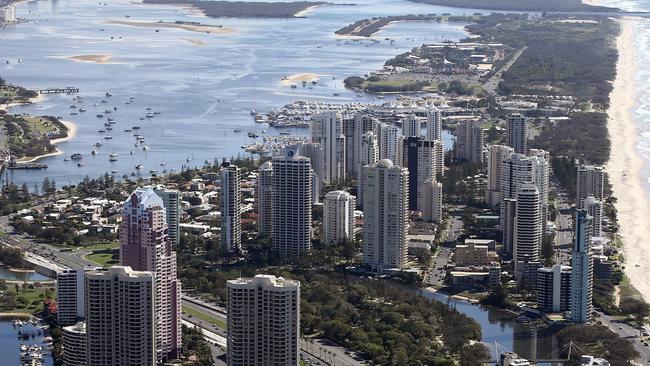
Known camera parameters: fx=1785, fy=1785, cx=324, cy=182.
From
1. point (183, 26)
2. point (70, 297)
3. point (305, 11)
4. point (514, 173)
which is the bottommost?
point (70, 297)

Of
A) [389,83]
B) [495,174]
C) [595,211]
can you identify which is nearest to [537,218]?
[595,211]

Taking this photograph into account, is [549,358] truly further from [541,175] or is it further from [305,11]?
[305,11]

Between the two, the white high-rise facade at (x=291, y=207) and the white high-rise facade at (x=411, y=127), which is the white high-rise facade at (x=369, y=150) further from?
the white high-rise facade at (x=291, y=207)

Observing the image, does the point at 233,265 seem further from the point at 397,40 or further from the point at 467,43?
the point at 397,40

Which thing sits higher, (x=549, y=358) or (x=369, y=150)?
(x=369, y=150)

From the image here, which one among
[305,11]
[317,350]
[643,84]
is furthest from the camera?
[305,11]

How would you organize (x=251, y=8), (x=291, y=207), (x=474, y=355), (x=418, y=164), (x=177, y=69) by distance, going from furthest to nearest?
(x=251, y=8)
(x=177, y=69)
(x=418, y=164)
(x=291, y=207)
(x=474, y=355)

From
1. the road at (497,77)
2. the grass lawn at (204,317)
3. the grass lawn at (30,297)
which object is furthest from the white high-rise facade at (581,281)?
the road at (497,77)
